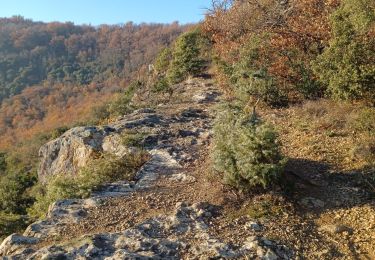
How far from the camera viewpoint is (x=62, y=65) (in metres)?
93.4

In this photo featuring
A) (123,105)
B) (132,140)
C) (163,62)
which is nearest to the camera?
(132,140)

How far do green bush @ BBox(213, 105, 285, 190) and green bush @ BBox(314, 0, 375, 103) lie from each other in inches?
126

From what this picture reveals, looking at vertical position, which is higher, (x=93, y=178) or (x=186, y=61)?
(x=186, y=61)

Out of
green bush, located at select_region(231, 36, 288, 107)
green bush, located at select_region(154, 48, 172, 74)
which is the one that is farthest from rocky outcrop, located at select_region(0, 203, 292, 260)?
green bush, located at select_region(154, 48, 172, 74)

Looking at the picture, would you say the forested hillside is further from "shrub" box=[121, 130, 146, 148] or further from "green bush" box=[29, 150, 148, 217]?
"green bush" box=[29, 150, 148, 217]

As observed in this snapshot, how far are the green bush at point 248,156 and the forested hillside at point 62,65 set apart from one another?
190ft

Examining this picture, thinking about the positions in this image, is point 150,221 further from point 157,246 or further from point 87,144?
point 87,144

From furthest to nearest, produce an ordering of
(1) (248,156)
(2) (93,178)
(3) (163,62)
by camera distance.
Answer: (3) (163,62)
(2) (93,178)
(1) (248,156)

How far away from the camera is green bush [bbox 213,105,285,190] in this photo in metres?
7.07

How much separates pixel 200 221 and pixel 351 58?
5.31 metres

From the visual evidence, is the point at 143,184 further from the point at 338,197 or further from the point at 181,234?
the point at 338,197

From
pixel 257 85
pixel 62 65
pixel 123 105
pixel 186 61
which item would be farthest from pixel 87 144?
pixel 62 65

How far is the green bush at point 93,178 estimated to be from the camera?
8.36m

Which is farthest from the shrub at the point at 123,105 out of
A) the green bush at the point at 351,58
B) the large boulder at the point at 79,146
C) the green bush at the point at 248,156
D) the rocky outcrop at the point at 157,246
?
the rocky outcrop at the point at 157,246
